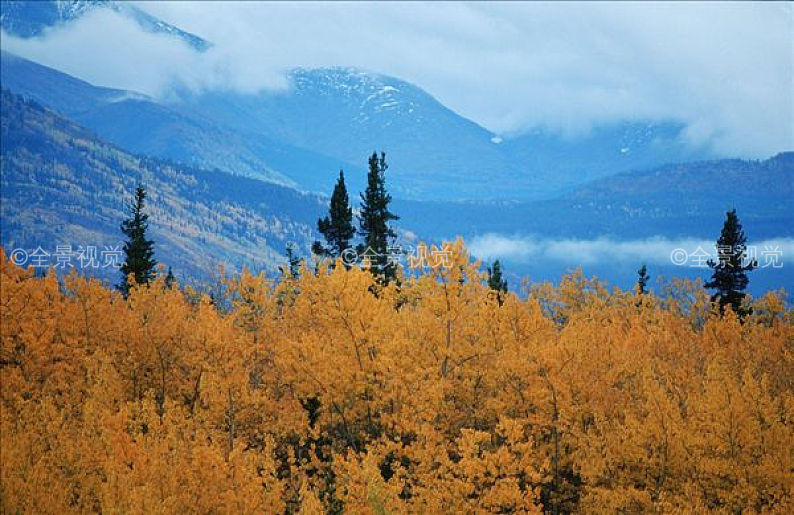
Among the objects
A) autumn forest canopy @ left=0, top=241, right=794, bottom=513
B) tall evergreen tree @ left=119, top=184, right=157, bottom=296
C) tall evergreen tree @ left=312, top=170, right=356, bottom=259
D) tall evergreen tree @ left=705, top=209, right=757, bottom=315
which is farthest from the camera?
tall evergreen tree @ left=119, top=184, right=157, bottom=296

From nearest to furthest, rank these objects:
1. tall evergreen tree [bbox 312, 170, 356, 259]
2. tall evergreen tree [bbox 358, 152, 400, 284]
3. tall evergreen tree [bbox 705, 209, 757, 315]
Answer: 1. tall evergreen tree [bbox 358, 152, 400, 284]
2. tall evergreen tree [bbox 312, 170, 356, 259]
3. tall evergreen tree [bbox 705, 209, 757, 315]

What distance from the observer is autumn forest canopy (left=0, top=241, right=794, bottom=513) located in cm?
2762

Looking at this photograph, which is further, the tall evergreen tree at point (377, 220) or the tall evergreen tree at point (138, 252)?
the tall evergreen tree at point (138, 252)

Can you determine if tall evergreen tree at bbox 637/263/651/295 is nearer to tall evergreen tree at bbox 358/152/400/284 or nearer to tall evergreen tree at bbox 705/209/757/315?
tall evergreen tree at bbox 705/209/757/315

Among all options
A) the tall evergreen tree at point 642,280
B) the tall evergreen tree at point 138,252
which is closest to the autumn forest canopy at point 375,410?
the tall evergreen tree at point 138,252

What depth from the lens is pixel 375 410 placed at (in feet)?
112

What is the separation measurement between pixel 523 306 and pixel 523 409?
519 cm

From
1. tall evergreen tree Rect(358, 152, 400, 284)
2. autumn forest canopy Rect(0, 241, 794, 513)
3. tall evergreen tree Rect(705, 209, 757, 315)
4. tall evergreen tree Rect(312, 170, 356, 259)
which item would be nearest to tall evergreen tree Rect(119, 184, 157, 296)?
tall evergreen tree Rect(312, 170, 356, 259)

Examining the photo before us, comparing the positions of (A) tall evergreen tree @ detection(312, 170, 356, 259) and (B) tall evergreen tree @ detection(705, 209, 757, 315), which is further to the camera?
(B) tall evergreen tree @ detection(705, 209, 757, 315)

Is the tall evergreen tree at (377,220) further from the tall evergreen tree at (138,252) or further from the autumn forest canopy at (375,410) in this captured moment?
the autumn forest canopy at (375,410)

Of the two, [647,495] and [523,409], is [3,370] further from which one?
[647,495]

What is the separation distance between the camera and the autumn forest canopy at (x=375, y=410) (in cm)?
2762

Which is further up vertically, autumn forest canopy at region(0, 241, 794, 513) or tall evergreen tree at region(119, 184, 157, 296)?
tall evergreen tree at region(119, 184, 157, 296)

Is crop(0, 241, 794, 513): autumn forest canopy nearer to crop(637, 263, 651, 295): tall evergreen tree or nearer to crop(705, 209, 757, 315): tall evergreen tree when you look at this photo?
A: crop(705, 209, 757, 315): tall evergreen tree
